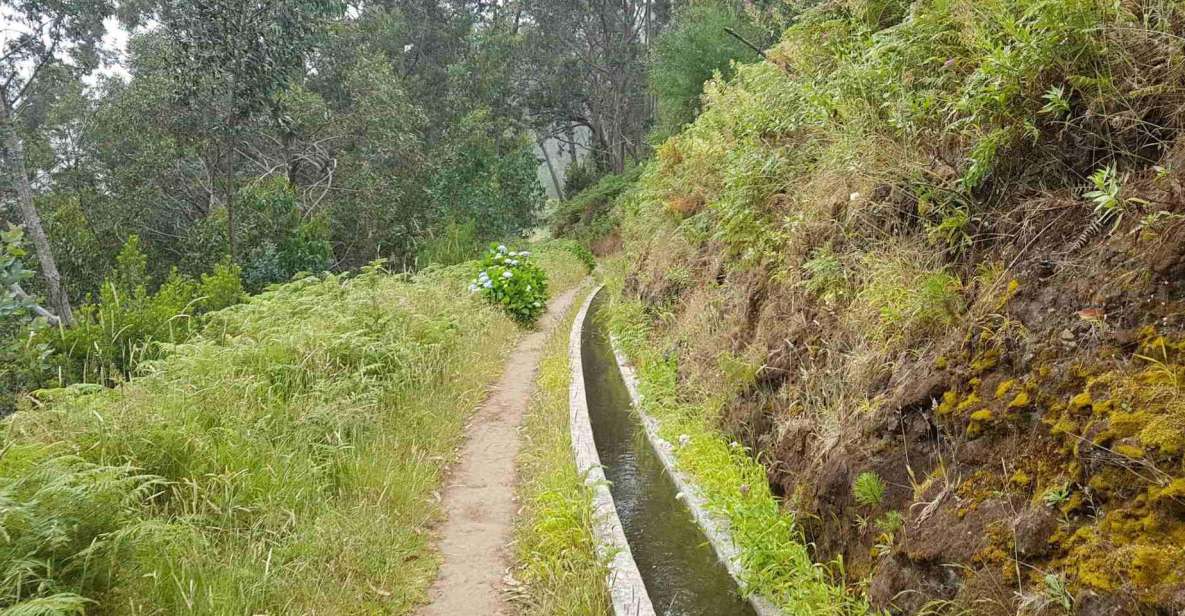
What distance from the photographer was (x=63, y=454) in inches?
165

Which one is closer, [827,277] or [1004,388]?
[1004,388]

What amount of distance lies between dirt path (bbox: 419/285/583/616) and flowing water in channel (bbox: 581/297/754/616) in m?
0.92

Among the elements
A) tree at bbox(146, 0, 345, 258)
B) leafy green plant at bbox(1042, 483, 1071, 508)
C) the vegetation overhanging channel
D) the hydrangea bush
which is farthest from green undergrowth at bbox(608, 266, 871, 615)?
tree at bbox(146, 0, 345, 258)

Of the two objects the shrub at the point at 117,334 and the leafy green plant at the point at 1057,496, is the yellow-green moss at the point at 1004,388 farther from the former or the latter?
the shrub at the point at 117,334

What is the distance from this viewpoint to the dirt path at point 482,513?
4.38 metres

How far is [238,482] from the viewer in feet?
15.0

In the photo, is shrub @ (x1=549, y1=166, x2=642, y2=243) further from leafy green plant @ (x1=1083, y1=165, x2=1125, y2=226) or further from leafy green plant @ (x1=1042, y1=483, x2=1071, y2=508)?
leafy green plant @ (x1=1042, y1=483, x2=1071, y2=508)

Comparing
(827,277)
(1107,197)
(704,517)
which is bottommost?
(704,517)

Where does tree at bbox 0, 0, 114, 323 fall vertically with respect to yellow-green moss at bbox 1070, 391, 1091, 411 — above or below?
above

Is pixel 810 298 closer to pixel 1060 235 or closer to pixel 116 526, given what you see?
pixel 1060 235

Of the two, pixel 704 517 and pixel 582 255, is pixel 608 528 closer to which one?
pixel 704 517

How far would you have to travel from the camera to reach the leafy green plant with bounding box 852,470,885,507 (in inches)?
147

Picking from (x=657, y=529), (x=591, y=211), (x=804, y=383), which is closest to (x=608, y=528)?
(x=657, y=529)

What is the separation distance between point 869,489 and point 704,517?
1.57m
